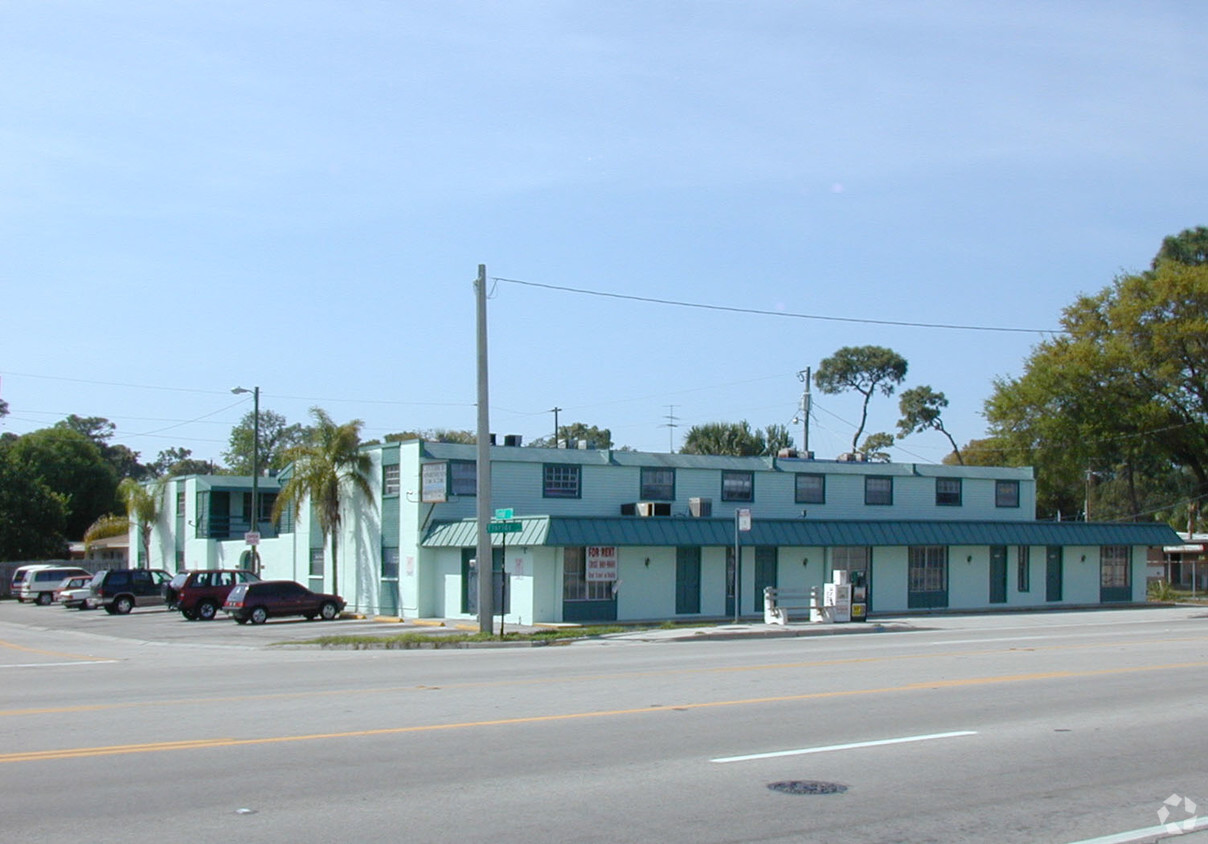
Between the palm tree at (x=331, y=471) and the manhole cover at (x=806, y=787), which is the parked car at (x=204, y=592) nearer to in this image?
the palm tree at (x=331, y=471)

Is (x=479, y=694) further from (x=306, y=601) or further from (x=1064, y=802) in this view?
(x=306, y=601)

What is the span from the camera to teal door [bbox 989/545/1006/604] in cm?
4688

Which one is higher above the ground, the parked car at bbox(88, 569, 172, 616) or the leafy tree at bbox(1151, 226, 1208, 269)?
the leafy tree at bbox(1151, 226, 1208, 269)

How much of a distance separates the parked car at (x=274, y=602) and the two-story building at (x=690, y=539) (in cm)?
235

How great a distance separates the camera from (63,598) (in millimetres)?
51656

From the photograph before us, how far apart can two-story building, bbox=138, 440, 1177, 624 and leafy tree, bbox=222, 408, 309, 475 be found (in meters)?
62.7

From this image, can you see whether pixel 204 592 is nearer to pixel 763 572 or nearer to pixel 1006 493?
pixel 763 572

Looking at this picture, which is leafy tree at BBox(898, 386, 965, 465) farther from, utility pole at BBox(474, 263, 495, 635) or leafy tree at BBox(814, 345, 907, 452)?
utility pole at BBox(474, 263, 495, 635)

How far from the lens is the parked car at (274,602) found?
1532 inches

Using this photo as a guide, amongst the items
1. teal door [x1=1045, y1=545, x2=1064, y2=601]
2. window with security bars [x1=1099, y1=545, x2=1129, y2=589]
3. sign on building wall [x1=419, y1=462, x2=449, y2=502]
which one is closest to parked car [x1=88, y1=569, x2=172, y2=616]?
sign on building wall [x1=419, y1=462, x2=449, y2=502]

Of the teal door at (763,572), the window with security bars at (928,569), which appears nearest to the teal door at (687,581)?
the teal door at (763,572)

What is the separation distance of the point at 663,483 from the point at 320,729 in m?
31.1

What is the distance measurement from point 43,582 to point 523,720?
168ft

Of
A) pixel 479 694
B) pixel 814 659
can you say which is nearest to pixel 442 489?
pixel 814 659
